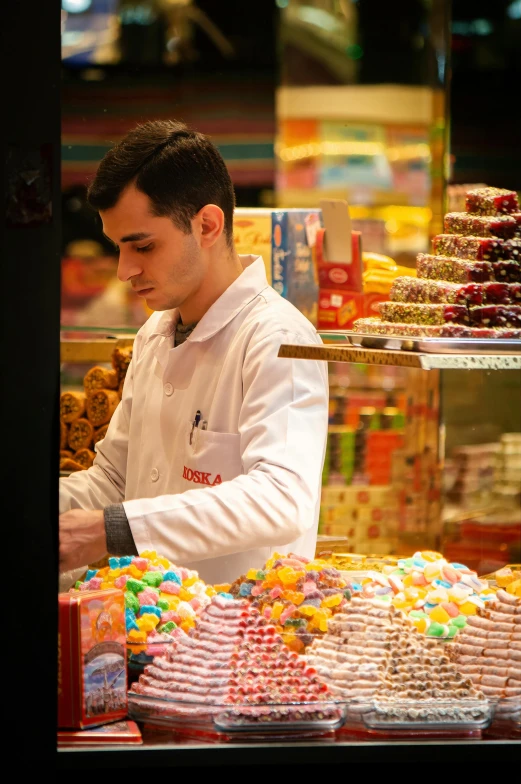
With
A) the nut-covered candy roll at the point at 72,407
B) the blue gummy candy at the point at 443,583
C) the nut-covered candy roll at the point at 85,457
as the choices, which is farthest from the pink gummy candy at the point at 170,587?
the nut-covered candy roll at the point at 72,407

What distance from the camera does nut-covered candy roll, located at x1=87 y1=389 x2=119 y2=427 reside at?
301 cm

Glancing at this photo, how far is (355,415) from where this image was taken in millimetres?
4727

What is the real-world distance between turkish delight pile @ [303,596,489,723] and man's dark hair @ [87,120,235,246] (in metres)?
0.92

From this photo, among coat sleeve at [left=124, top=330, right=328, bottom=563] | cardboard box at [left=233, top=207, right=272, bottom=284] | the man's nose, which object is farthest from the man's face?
cardboard box at [left=233, top=207, right=272, bottom=284]

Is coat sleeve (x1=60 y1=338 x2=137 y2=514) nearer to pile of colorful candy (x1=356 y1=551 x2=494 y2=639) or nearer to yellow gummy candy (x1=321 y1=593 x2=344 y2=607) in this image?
pile of colorful candy (x1=356 y1=551 x2=494 y2=639)

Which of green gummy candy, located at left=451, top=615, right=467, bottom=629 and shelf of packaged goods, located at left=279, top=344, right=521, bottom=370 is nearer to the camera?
shelf of packaged goods, located at left=279, top=344, right=521, bottom=370

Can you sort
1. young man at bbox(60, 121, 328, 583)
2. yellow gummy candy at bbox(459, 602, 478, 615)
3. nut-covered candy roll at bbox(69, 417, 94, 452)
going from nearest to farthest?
yellow gummy candy at bbox(459, 602, 478, 615) → young man at bbox(60, 121, 328, 583) → nut-covered candy roll at bbox(69, 417, 94, 452)

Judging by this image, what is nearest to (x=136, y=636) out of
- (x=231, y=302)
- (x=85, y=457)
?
(x=231, y=302)

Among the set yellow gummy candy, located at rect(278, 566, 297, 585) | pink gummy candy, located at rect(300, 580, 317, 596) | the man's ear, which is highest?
the man's ear

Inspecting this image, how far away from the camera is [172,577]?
1.93m

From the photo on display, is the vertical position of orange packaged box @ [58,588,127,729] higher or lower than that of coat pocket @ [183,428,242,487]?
lower

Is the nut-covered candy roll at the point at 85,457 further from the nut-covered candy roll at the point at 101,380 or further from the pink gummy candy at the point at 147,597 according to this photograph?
the pink gummy candy at the point at 147,597

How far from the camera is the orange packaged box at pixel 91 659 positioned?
149cm

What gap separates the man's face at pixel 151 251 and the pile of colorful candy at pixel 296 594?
0.63 metres
